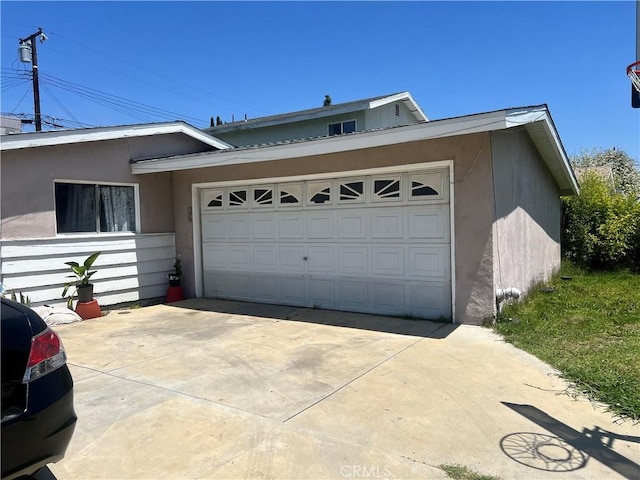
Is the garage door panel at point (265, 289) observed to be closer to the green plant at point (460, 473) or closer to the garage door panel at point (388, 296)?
the garage door panel at point (388, 296)

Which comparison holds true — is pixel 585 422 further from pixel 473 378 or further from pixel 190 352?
pixel 190 352

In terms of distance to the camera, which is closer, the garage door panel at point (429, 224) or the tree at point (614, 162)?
the garage door panel at point (429, 224)

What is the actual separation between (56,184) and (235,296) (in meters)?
3.85

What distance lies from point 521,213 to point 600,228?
5.49 metres

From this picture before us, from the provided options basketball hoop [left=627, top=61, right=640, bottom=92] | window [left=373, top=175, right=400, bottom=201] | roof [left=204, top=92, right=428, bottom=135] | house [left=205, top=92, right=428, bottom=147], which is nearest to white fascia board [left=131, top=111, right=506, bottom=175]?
window [left=373, top=175, right=400, bottom=201]

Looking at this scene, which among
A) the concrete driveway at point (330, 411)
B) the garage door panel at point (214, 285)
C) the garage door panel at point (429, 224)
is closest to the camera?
the concrete driveway at point (330, 411)

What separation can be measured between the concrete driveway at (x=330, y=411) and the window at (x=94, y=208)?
2.82 metres

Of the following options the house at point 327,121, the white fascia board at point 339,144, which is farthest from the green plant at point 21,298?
the house at point 327,121

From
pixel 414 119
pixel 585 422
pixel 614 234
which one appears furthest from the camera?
pixel 414 119

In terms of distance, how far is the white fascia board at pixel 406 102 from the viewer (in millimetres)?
15656

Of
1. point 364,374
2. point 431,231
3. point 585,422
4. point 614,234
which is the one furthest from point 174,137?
point 614,234

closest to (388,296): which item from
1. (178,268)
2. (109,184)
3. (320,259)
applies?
(320,259)

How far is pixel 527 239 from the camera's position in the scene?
8258 millimetres

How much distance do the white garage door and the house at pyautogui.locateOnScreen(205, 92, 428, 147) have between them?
749 centimetres
